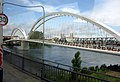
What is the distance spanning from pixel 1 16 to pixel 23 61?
422cm

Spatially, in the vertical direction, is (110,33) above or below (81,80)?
above

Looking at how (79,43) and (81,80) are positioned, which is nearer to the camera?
(81,80)

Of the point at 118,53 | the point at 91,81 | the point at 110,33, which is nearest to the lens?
the point at 91,81

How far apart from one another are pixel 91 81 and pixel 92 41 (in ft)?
105

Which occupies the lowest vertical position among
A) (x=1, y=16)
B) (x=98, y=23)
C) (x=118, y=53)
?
(x=118, y=53)

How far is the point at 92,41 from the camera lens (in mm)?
36125

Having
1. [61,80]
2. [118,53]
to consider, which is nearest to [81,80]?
[61,80]

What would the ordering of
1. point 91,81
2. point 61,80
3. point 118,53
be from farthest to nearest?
point 118,53 < point 61,80 < point 91,81

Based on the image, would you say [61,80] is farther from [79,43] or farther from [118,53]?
[79,43]

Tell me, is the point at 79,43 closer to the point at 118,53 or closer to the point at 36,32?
the point at 118,53

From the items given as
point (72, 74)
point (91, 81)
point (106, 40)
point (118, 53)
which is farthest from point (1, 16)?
point (106, 40)

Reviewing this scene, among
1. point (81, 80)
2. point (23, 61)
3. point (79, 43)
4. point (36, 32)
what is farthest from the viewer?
point (36, 32)

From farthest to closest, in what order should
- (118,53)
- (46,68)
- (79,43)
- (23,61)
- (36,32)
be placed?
(36,32) → (79,43) → (118,53) → (23,61) → (46,68)

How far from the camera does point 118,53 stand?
27469 millimetres
